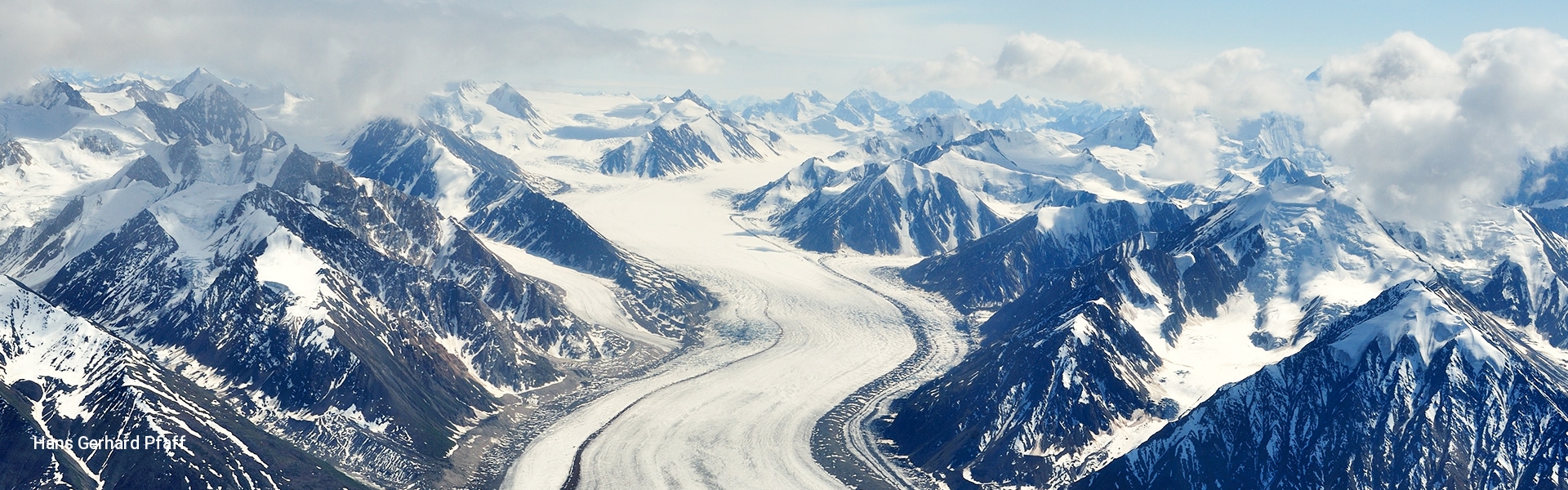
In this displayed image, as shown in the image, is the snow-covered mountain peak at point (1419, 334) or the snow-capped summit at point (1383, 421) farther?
the snow-covered mountain peak at point (1419, 334)

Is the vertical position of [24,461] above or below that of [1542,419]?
above

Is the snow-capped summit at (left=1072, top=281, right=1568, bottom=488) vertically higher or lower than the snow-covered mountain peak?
lower

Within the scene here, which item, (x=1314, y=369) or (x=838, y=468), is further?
(x=838, y=468)

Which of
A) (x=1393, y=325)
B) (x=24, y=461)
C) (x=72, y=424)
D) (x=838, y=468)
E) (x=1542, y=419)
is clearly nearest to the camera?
(x=24, y=461)

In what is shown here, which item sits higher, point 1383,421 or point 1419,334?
point 1419,334

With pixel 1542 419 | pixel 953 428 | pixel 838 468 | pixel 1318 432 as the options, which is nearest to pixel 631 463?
pixel 838 468

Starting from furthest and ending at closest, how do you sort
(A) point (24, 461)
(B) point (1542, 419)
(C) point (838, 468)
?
1. (C) point (838, 468)
2. (B) point (1542, 419)
3. (A) point (24, 461)

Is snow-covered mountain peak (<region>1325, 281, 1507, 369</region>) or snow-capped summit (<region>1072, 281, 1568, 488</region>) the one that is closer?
snow-capped summit (<region>1072, 281, 1568, 488</region>)

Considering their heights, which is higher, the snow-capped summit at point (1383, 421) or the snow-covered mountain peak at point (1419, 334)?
the snow-covered mountain peak at point (1419, 334)

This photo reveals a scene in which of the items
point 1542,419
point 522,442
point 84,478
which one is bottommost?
point 1542,419

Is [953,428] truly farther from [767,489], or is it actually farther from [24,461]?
[24,461]

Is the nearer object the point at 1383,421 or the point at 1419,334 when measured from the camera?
the point at 1383,421
